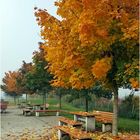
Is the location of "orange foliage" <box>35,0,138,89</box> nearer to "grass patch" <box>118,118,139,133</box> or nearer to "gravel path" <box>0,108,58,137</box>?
"gravel path" <box>0,108,58,137</box>

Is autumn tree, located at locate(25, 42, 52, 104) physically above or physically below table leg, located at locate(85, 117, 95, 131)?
above

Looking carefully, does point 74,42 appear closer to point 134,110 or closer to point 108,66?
point 108,66

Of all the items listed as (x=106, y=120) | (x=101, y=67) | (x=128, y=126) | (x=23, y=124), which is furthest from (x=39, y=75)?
(x=101, y=67)

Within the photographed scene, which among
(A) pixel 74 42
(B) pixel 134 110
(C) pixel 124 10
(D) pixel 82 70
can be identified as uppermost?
(C) pixel 124 10

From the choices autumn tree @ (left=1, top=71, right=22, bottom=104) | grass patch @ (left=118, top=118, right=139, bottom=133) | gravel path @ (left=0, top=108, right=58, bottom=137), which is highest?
autumn tree @ (left=1, top=71, right=22, bottom=104)

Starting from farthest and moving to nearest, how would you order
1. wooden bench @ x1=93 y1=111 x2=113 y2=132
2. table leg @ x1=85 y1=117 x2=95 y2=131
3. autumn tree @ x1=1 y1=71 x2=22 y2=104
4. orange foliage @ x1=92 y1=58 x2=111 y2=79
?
1. autumn tree @ x1=1 y1=71 x2=22 y2=104
2. table leg @ x1=85 y1=117 x2=95 y2=131
3. wooden bench @ x1=93 y1=111 x2=113 y2=132
4. orange foliage @ x1=92 y1=58 x2=111 y2=79

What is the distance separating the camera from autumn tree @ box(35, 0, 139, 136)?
413 inches

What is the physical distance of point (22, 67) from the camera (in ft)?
160

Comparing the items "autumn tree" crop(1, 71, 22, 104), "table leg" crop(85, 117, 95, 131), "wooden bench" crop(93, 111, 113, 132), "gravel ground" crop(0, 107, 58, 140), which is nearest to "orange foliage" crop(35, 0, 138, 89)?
"wooden bench" crop(93, 111, 113, 132)

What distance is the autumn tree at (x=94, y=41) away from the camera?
1049cm

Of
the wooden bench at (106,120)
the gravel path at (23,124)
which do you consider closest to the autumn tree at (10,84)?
the gravel path at (23,124)

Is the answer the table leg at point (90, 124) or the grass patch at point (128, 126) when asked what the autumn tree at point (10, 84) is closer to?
the grass patch at point (128, 126)

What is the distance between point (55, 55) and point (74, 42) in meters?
0.79

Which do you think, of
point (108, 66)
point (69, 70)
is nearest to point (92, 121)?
point (69, 70)
